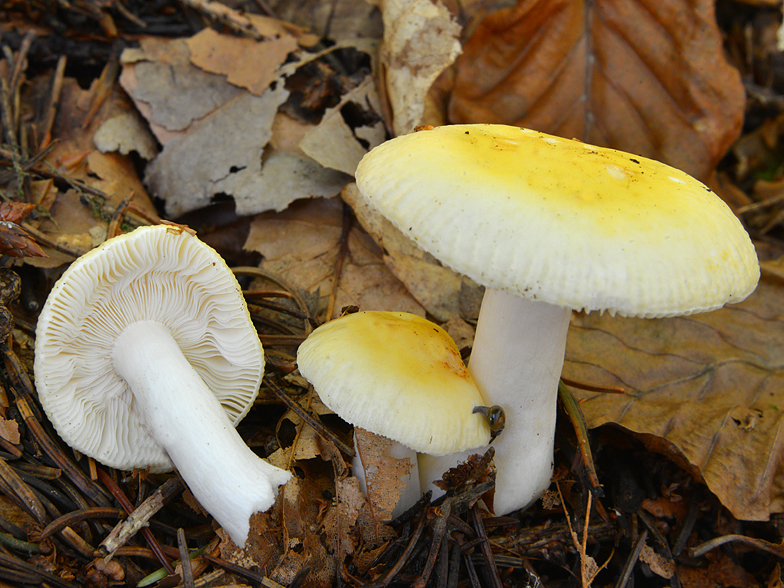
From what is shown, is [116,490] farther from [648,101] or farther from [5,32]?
[648,101]

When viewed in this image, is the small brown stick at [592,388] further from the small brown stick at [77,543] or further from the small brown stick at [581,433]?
the small brown stick at [77,543]

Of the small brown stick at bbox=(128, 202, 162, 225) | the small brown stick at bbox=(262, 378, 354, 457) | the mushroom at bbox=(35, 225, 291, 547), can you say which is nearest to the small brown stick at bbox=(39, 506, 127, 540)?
the mushroom at bbox=(35, 225, 291, 547)

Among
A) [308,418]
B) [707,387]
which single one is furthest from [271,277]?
[707,387]

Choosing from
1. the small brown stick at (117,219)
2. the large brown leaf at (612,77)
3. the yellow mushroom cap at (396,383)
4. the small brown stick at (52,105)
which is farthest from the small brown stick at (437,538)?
the small brown stick at (52,105)

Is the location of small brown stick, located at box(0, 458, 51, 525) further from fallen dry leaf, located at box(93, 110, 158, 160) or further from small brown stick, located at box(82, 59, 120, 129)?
small brown stick, located at box(82, 59, 120, 129)

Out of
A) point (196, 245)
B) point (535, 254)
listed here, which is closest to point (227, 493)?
point (196, 245)

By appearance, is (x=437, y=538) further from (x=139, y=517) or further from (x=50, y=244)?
(x=50, y=244)

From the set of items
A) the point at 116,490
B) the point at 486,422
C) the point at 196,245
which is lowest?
the point at 116,490
